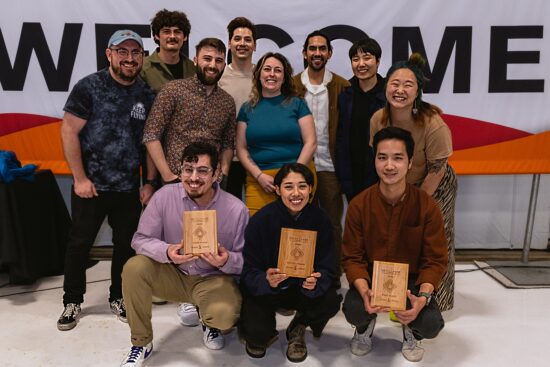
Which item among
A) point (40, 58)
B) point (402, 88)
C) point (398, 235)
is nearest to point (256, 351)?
point (398, 235)

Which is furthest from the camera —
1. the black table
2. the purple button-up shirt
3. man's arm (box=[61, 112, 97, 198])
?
the black table

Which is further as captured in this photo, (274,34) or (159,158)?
(274,34)

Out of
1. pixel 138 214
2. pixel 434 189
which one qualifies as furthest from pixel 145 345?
pixel 434 189

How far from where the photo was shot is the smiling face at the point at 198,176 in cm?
241

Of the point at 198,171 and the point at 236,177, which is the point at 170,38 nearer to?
the point at 236,177

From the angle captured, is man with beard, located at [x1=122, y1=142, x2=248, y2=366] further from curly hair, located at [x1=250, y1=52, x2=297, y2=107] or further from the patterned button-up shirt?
curly hair, located at [x1=250, y1=52, x2=297, y2=107]

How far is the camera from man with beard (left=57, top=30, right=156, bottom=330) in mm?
2719

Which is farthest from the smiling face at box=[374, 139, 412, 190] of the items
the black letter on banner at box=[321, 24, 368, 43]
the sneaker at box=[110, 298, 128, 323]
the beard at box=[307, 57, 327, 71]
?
the black letter on banner at box=[321, 24, 368, 43]

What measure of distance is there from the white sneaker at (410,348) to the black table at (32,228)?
90.3 inches

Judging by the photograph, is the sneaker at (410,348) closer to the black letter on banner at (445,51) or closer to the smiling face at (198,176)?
the smiling face at (198,176)

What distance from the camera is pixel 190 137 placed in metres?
2.78

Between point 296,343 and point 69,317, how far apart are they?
1.25m

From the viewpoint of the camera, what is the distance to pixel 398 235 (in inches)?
96.4

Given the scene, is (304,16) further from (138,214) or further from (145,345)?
(145,345)
